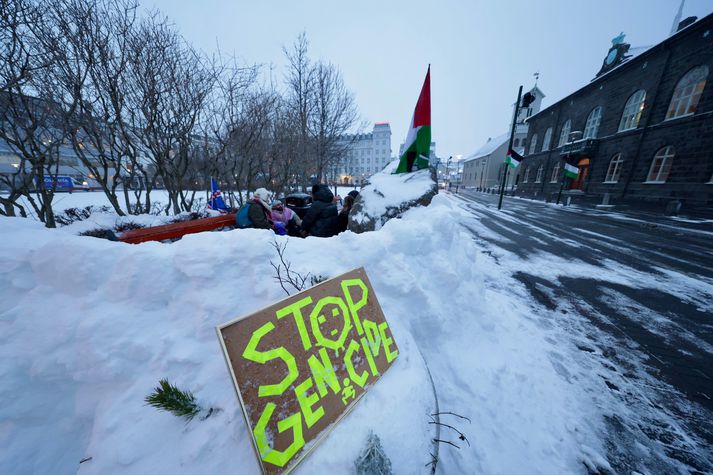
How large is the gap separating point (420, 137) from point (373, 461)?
19.9 feet

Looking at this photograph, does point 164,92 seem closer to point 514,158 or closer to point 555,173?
point 514,158

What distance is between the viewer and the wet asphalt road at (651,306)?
2.15 m

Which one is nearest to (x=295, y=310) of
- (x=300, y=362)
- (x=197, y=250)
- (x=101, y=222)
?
(x=300, y=362)

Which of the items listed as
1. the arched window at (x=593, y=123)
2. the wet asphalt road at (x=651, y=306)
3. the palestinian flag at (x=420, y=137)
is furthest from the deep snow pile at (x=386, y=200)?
the arched window at (x=593, y=123)

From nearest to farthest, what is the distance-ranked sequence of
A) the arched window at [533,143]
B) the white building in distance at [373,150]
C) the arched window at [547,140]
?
the arched window at [547,140], the arched window at [533,143], the white building in distance at [373,150]

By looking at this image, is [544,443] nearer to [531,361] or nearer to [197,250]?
[531,361]

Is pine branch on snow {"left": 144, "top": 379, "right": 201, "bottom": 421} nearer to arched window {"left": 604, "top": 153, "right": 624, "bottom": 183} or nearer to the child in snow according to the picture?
the child in snow

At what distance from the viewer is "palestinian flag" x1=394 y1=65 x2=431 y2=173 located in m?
5.62

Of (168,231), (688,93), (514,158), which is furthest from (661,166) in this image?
(168,231)

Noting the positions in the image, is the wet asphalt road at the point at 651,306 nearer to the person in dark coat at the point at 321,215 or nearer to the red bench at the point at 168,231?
the person in dark coat at the point at 321,215

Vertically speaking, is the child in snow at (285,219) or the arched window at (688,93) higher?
the arched window at (688,93)

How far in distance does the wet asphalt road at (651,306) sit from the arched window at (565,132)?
19.9m

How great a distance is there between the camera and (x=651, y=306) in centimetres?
387

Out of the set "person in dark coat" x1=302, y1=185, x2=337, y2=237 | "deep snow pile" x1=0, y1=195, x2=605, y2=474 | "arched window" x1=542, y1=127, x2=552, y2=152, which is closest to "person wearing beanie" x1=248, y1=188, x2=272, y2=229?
"person in dark coat" x1=302, y1=185, x2=337, y2=237
